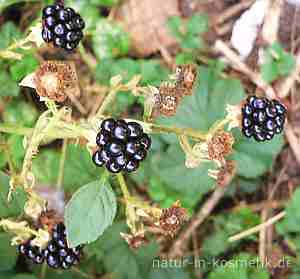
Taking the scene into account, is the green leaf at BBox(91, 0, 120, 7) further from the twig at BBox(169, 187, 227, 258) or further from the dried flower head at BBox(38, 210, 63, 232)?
the dried flower head at BBox(38, 210, 63, 232)

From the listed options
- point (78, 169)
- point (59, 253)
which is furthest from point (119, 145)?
point (78, 169)

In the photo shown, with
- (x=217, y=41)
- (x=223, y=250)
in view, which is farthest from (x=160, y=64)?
(x=223, y=250)

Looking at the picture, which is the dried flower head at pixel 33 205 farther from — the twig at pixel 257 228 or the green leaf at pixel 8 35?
the twig at pixel 257 228

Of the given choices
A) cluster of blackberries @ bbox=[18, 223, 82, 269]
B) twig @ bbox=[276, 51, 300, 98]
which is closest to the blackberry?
cluster of blackberries @ bbox=[18, 223, 82, 269]

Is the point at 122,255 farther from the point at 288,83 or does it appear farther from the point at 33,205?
the point at 288,83

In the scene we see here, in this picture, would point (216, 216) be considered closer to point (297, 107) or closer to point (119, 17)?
point (297, 107)

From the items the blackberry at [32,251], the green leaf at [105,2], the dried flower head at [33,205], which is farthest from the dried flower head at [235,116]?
the green leaf at [105,2]

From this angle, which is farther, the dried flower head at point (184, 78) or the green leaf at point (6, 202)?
the green leaf at point (6, 202)
